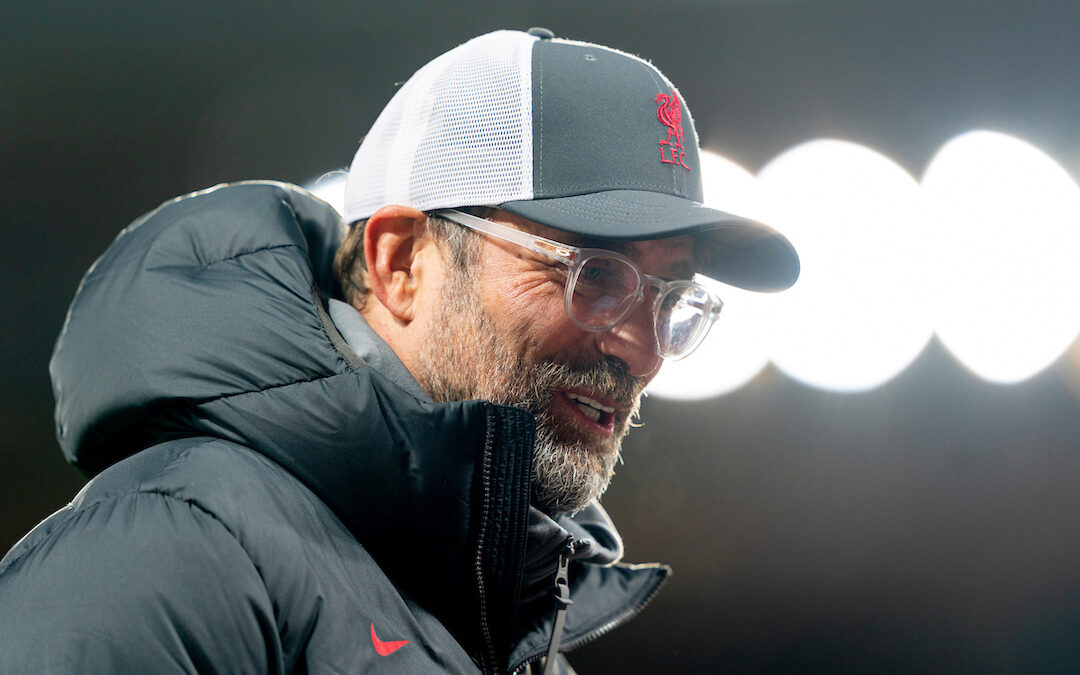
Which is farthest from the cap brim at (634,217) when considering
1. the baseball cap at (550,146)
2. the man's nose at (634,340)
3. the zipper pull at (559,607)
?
the zipper pull at (559,607)

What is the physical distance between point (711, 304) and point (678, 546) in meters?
1.27

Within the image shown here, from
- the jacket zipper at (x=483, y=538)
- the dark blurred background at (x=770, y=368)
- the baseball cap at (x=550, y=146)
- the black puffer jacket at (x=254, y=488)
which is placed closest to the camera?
the black puffer jacket at (x=254, y=488)

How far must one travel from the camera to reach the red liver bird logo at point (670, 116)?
0.84 m

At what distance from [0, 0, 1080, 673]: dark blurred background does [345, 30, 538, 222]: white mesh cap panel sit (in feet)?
3.42

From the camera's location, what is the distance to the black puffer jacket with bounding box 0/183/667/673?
491mm

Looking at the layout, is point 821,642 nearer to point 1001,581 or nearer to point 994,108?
point 1001,581

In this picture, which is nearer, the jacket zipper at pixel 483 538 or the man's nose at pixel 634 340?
the jacket zipper at pixel 483 538

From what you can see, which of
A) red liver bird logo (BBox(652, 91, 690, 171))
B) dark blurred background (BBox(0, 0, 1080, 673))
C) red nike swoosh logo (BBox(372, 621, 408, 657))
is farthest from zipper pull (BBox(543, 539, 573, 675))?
dark blurred background (BBox(0, 0, 1080, 673))

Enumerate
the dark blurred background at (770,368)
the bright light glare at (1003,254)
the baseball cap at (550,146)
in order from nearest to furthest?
the baseball cap at (550,146) < the dark blurred background at (770,368) < the bright light glare at (1003,254)

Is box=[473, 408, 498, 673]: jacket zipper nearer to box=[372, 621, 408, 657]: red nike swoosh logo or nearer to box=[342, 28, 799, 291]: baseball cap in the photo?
box=[372, 621, 408, 657]: red nike swoosh logo

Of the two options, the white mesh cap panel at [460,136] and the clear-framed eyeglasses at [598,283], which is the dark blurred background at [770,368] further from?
the clear-framed eyeglasses at [598,283]

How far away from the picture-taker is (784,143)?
199 cm

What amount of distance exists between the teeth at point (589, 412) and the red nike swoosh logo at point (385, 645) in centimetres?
32

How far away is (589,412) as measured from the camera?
84cm
